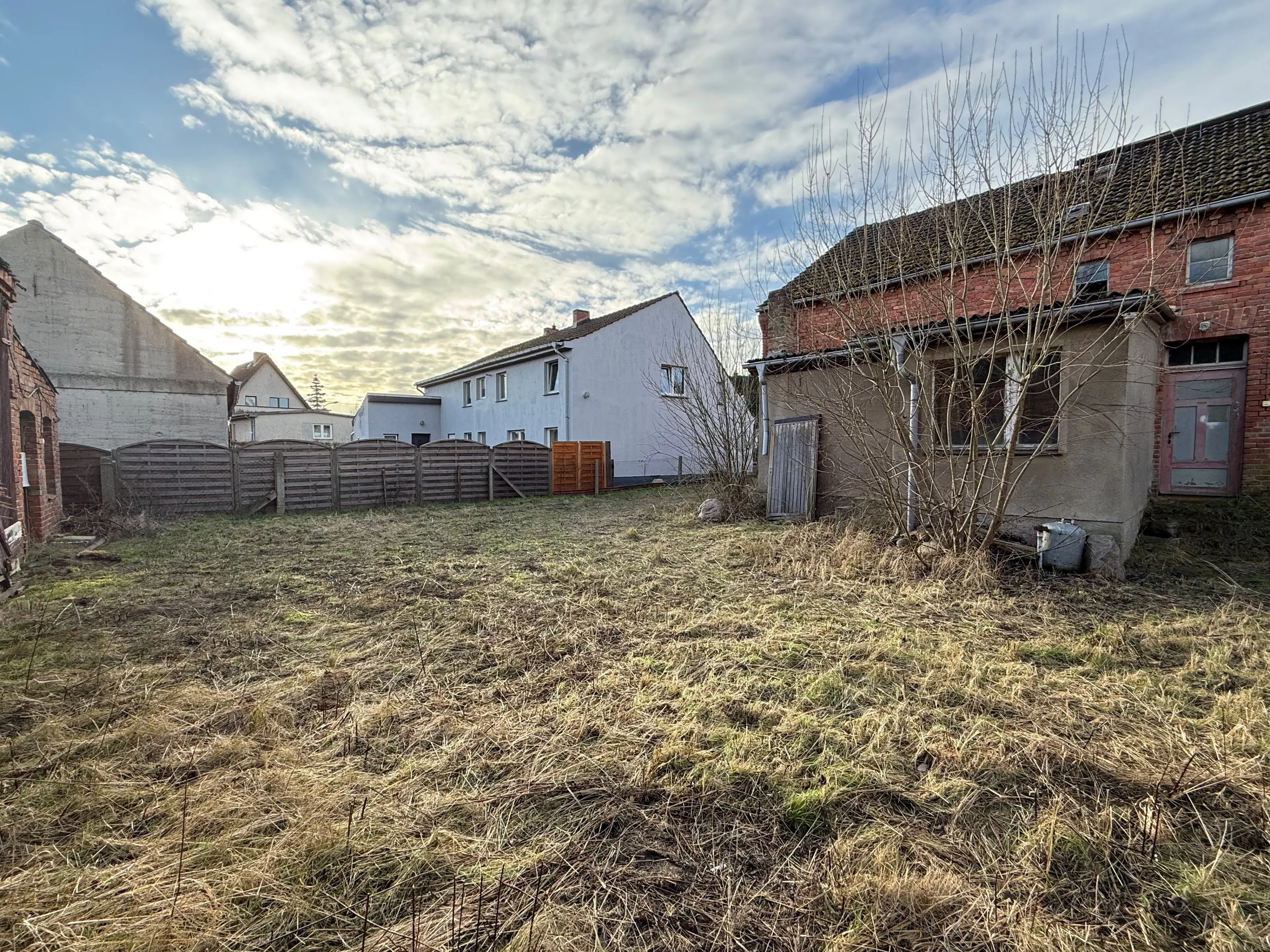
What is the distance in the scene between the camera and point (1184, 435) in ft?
30.5

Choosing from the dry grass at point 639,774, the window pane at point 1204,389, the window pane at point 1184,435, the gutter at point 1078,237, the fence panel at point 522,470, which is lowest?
the dry grass at point 639,774

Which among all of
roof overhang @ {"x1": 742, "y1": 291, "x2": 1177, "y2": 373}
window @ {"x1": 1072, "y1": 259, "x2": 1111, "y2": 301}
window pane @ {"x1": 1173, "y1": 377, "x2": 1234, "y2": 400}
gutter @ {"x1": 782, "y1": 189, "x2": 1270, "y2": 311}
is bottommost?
window pane @ {"x1": 1173, "y1": 377, "x2": 1234, "y2": 400}

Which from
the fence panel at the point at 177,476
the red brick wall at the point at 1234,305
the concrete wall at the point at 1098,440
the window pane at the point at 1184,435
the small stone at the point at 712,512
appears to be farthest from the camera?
the fence panel at the point at 177,476

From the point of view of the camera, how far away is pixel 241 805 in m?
2.24

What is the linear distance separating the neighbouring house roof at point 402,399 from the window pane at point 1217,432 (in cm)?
2640

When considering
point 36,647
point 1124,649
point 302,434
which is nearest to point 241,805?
point 36,647

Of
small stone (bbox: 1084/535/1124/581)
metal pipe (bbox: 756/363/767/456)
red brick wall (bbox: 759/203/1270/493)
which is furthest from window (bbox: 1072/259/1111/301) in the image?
metal pipe (bbox: 756/363/767/456)

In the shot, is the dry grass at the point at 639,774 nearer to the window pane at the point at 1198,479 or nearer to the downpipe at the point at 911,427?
the downpipe at the point at 911,427

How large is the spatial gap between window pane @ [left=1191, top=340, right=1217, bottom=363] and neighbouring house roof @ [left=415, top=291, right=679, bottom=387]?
1508 cm

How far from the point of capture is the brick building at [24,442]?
20.0 ft

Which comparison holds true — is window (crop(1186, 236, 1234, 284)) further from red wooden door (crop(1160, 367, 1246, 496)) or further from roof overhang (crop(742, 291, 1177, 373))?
roof overhang (crop(742, 291, 1177, 373))

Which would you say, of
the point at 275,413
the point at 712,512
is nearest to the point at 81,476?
the point at 712,512

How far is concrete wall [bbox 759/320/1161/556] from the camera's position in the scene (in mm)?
6227

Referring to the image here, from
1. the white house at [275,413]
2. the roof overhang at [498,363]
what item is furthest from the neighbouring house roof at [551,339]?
the white house at [275,413]
